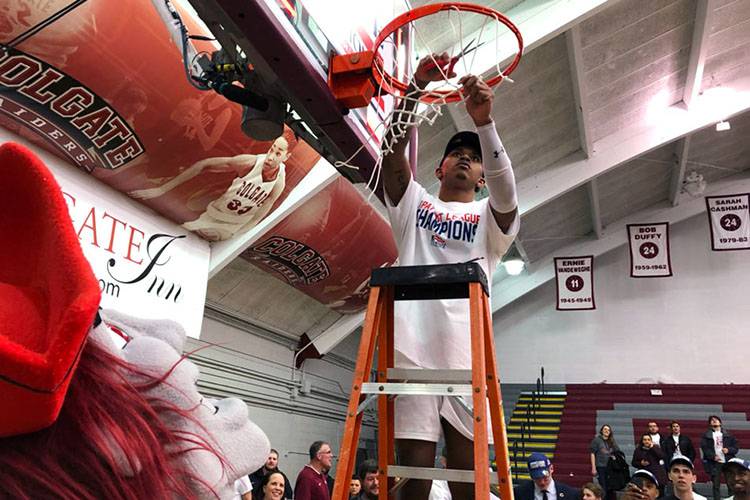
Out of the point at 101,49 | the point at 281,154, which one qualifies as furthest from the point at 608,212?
the point at 101,49

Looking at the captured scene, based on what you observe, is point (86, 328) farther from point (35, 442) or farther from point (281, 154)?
point (281, 154)

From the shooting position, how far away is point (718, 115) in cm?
1187

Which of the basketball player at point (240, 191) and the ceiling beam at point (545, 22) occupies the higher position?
the ceiling beam at point (545, 22)

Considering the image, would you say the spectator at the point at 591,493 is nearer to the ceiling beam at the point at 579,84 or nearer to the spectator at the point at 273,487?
the spectator at the point at 273,487

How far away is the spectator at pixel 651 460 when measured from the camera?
10094mm

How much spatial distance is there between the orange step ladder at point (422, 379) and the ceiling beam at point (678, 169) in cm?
1347

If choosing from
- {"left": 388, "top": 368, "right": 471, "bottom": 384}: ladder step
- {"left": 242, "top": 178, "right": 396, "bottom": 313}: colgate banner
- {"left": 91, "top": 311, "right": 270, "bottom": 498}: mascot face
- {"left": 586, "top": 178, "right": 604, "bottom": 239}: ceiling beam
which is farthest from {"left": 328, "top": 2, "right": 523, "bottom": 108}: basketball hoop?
{"left": 586, "top": 178, "right": 604, "bottom": 239}: ceiling beam

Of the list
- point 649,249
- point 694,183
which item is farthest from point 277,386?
point 694,183

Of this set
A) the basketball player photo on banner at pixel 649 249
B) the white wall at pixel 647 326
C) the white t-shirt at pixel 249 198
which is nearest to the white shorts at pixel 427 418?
the white t-shirt at pixel 249 198

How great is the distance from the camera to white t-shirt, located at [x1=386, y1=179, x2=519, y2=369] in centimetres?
246

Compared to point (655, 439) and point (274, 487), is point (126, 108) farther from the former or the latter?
point (655, 439)

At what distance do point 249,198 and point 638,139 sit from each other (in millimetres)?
8280

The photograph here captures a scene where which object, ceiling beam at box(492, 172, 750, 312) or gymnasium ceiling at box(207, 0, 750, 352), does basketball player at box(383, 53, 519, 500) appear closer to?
gymnasium ceiling at box(207, 0, 750, 352)

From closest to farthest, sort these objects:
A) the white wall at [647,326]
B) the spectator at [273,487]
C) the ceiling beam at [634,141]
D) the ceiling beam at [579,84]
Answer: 1. the spectator at [273,487]
2. the ceiling beam at [579,84]
3. the ceiling beam at [634,141]
4. the white wall at [647,326]
